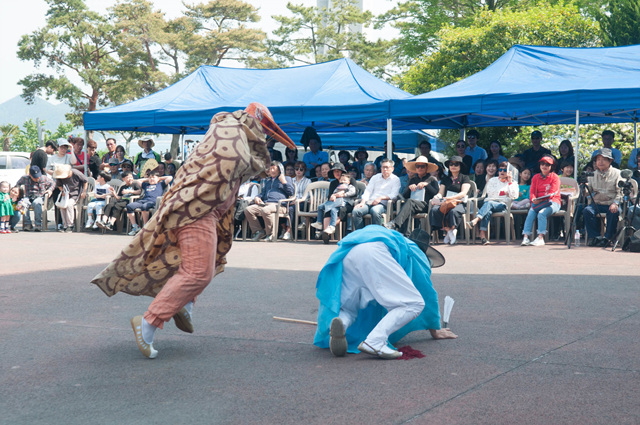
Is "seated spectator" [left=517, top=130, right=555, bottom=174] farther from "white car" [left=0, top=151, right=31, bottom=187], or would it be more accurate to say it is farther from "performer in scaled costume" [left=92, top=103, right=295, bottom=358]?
"white car" [left=0, top=151, right=31, bottom=187]

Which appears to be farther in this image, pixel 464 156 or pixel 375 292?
pixel 464 156

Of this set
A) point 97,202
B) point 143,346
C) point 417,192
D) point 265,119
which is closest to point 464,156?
point 417,192

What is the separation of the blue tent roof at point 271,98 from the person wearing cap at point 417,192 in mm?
1306

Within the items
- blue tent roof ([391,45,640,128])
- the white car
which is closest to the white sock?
blue tent roof ([391,45,640,128])

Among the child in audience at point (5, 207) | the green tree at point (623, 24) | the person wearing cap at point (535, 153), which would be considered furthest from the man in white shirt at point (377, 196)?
the green tree at point (623, 24)

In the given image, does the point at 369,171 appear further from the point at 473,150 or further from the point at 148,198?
the point at 148,198

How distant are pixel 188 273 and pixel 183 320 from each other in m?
0.67

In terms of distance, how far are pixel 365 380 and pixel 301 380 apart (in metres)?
0.34

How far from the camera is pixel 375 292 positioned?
14.7ft

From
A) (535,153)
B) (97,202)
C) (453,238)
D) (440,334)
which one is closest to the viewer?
(440,334)

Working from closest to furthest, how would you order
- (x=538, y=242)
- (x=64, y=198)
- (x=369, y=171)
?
(x=538, y=242) < (x=369, y=171) < (x=64, y=198)

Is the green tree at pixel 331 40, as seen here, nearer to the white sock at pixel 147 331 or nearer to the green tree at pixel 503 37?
the green tree at pixel 503 37

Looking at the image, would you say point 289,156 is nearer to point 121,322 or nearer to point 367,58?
point 121,322

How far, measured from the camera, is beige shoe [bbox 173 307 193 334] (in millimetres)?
4961
